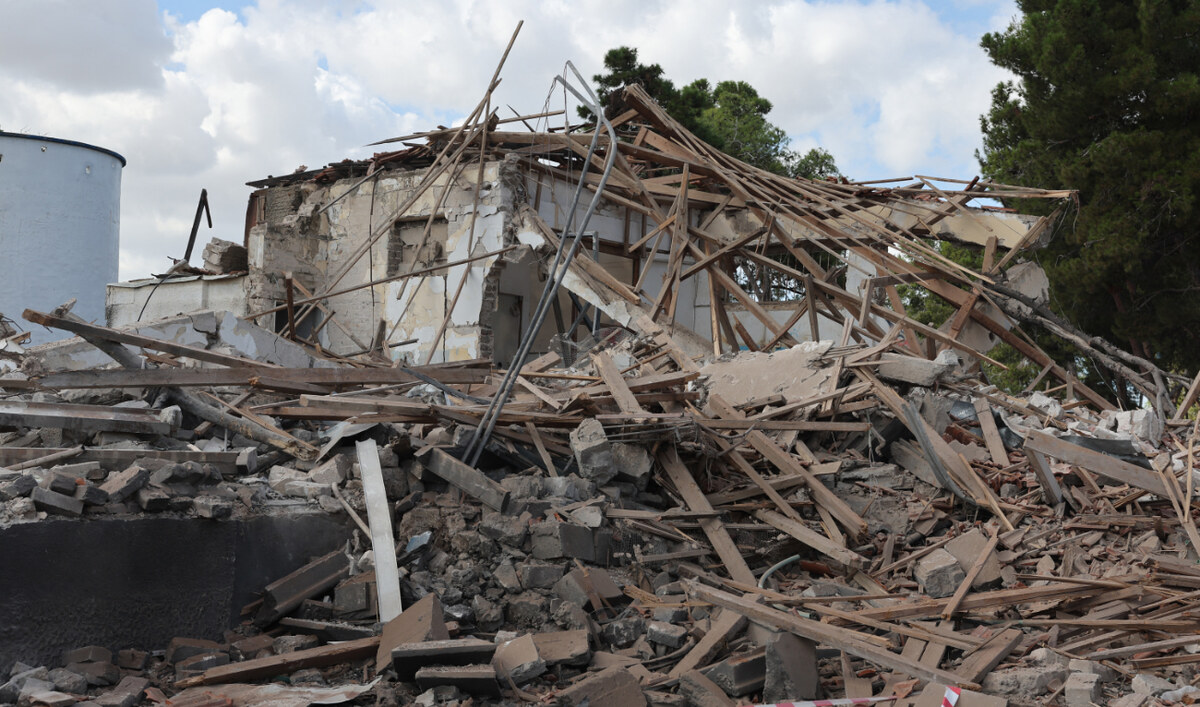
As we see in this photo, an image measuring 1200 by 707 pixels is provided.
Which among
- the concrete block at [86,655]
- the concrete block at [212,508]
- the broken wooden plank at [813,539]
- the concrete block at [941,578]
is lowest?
the concrete block at [86,655]

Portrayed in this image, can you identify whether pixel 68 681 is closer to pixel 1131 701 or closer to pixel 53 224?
pixel 1131 701

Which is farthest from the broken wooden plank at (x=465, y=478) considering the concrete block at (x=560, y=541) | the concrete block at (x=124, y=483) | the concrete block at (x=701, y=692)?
the concrete block at (x=701, y=692)

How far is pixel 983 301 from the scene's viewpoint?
10.5 metres

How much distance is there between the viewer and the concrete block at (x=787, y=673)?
442 cm

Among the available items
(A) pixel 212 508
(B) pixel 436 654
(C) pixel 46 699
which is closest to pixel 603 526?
(B) pixel 436 654

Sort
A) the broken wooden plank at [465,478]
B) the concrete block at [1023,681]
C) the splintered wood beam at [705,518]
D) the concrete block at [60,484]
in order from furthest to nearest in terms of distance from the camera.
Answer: the splintered wood beam at [705,518], the broken wooden plank at [465,478], the concrete block at [60,484], the concrete block at [1023,681]

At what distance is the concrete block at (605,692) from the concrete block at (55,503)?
8.04 ft

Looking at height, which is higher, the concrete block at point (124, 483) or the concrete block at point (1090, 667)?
the concrete block at point (124, 483)

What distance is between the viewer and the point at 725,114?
2828 centimetres

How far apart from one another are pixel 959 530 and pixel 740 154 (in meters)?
20.0

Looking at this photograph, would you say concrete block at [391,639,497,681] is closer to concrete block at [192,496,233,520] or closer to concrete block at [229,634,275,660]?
concrete block at [229,634,275,660]

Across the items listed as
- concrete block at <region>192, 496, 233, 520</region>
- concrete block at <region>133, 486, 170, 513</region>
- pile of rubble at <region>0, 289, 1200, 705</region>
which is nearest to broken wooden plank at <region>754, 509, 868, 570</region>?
pile of rubble at <region>0, 289, 1200, 705</region>

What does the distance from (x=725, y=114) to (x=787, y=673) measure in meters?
25.4

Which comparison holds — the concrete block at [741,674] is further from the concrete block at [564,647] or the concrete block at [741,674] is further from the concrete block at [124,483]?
the concrete block at [124,483]
